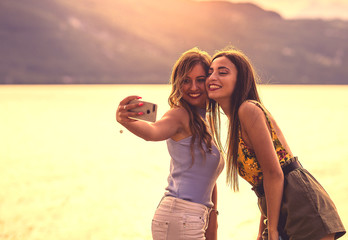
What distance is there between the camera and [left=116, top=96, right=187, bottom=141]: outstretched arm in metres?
2.28

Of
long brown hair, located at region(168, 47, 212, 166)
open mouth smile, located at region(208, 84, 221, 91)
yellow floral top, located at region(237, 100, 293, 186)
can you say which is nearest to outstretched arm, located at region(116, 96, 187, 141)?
long brown hair, located at region(168, 47, 212, 166)

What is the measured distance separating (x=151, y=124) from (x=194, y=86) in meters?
0.49

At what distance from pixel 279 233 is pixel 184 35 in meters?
162

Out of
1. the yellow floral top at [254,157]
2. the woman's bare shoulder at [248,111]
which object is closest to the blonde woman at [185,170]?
the yellow floral top at [254,157]

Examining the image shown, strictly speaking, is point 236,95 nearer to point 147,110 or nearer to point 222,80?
point 222,80

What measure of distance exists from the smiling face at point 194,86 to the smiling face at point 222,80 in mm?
150

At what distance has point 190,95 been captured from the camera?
2.84 meters

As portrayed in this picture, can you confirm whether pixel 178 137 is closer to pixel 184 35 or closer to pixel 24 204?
pixel 24 204

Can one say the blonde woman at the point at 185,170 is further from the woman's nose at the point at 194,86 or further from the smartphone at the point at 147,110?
the smartphone at the point at 147,110

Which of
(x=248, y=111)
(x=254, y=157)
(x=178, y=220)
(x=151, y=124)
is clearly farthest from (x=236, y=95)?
(x=178, y=220)

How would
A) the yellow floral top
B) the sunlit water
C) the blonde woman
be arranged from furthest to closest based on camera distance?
1. the sunlit water
2. the blonde woman
3. the yellow floral top

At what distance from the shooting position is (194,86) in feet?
9.20

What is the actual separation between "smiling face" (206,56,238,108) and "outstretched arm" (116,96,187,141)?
0.87 feet

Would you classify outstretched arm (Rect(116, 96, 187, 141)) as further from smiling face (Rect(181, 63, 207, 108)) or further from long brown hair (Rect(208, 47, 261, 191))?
long brown hair (Rect(208, 47, 261, 191))
